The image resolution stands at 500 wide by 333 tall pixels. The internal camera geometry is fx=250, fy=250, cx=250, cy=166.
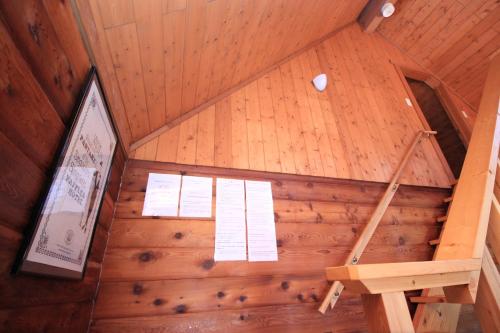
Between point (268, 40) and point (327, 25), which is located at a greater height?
point (327, 25)

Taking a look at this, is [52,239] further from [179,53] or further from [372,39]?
[372,39]

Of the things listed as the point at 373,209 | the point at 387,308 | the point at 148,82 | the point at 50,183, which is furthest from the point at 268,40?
the point at 387,308

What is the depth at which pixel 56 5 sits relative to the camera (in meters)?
0.79

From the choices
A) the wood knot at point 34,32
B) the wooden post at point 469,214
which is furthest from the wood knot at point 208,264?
the wood knot at point 34,32

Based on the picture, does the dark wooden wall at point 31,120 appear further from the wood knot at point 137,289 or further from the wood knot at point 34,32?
the wood knot at point 137,289

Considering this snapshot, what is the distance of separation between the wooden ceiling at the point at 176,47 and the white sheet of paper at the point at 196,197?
490 mm

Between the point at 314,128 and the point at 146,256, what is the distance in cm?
179

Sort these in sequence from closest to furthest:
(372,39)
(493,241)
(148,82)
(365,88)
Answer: (493,241)
(148,82)
(365,88)
(372,39)

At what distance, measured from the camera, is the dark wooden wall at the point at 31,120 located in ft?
2.05

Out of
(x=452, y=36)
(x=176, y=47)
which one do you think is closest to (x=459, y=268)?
(x=176, y=47)

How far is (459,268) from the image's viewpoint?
64 cm

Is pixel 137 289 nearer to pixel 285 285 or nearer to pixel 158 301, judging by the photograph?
pixel 158 301

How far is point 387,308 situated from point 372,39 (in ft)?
14.4

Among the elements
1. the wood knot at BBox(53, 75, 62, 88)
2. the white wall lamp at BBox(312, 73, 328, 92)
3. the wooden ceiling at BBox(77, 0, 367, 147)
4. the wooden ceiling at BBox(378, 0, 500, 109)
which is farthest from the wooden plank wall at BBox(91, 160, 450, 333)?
the wooden ceiling at BBox(378, 0, 500, 109)
